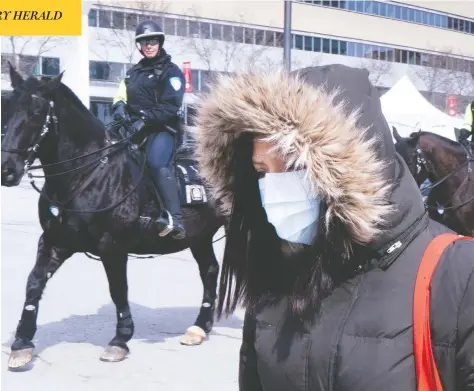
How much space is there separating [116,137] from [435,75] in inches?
1574

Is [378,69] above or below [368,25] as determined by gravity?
below

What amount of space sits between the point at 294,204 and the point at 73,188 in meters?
3.87

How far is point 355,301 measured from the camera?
1.74m

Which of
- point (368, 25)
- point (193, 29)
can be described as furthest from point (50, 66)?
point (368, 25)

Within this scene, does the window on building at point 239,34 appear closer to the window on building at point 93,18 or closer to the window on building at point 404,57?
the window on building at point 93,18

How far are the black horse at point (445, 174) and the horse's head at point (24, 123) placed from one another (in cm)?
402

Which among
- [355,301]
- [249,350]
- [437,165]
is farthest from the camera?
[437,165]

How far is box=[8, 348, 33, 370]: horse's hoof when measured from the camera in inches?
204

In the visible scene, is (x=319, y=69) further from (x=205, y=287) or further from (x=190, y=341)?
(x=205, y=287)

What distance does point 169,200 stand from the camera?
19.1 feet

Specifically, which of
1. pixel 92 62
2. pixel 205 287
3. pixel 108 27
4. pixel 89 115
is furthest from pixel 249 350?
pixel 92 62

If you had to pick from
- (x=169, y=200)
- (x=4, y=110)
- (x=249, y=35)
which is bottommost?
(x=169, y=200)

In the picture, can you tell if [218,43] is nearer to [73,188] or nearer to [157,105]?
[157,105]

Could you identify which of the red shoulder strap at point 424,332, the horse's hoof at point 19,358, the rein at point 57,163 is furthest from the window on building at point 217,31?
the red shoulder strap at point 424,332
